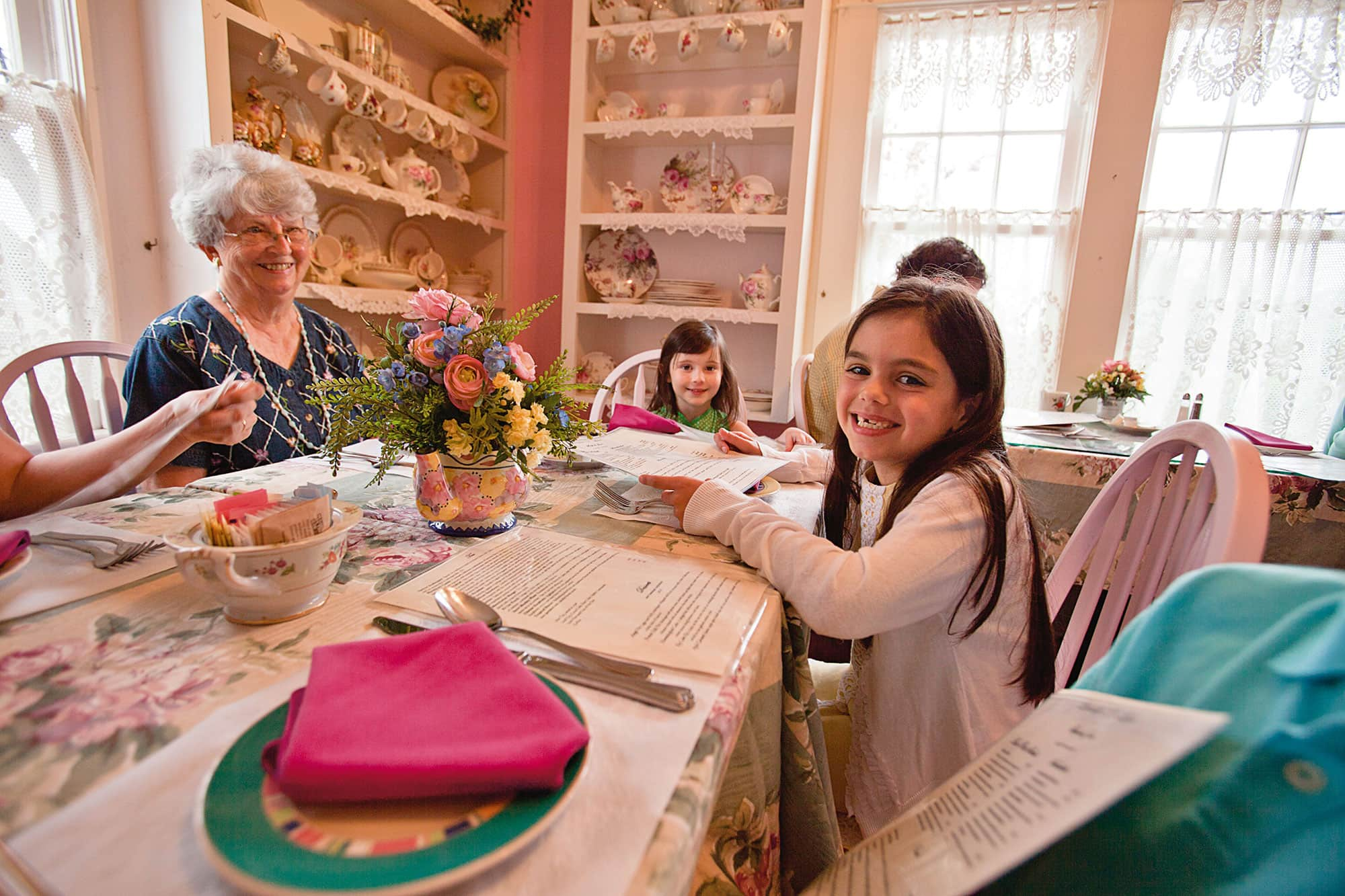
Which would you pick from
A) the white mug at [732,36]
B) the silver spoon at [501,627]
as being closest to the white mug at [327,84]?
the white mug at [732,36]

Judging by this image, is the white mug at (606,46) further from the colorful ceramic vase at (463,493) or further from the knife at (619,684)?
the knife at (619,684)

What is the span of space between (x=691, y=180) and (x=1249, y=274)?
2173mm

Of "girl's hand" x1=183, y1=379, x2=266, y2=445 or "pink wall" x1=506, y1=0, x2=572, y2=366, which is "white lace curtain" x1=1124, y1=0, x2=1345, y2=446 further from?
"girl's hand" x1=183, y1=379, x2=266, y2=445

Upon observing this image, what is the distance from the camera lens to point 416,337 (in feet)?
2.57

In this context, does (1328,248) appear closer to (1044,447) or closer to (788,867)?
(1044,447)

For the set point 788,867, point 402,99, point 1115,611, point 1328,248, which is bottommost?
point 788,867

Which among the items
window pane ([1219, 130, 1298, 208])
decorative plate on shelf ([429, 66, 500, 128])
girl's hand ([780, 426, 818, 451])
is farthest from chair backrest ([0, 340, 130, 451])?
window pane ([1219, 130, 1298, 208])

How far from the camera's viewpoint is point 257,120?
69.7 inches

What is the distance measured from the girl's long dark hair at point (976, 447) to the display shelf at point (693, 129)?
69.7 inches

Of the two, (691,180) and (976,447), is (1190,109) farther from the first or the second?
(976,447)

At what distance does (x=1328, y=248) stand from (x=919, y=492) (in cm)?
263

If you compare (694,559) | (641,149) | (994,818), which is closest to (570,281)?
(641,149)

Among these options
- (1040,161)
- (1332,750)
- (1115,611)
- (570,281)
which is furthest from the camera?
(570,281)

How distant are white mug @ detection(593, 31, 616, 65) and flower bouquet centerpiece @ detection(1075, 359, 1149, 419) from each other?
222 centimetres
